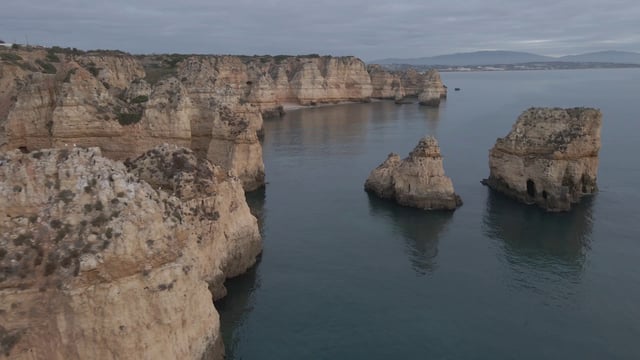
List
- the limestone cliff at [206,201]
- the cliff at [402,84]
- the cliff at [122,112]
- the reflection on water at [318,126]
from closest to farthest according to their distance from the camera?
the limestone cliff at [206,201] < the cliff at [122,112] < the reflection on water at [318,126] < the cliff at [402,84]

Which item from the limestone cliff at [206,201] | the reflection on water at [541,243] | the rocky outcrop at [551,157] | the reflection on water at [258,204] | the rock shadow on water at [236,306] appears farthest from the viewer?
the rocky outcrop at [551,157]

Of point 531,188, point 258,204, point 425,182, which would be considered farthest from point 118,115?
point 531,188

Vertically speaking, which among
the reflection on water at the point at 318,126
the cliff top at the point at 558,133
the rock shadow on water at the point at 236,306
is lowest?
the rock shadow on water at the point at 236,306

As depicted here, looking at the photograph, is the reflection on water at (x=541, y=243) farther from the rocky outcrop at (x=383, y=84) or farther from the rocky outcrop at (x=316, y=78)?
the rocky outcrop at (x=383, y=84)

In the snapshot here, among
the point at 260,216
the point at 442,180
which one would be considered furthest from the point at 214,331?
the point at 442,180

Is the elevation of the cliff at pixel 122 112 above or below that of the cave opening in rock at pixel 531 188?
above

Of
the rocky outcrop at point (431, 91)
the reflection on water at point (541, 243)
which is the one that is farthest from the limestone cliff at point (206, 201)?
the rocky outcrop at point (431, 91)
